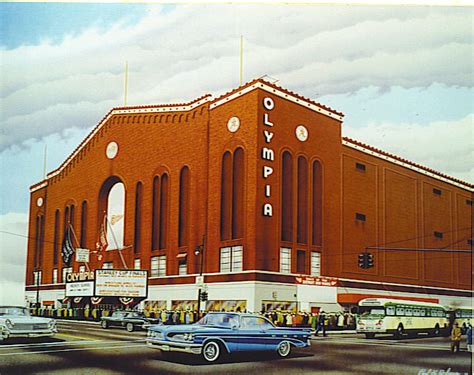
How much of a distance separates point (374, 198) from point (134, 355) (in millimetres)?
11736

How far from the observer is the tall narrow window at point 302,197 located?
25.8 meters

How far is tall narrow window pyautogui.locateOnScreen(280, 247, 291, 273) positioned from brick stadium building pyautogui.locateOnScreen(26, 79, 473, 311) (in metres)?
0.05

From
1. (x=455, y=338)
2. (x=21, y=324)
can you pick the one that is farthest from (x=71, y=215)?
(x=455, y=338)

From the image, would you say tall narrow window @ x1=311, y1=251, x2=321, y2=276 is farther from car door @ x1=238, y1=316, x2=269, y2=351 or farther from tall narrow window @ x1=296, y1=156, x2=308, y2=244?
car door @ x1=238, y1=316, x2=269, y2=351

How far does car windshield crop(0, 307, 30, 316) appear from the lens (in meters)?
21.0

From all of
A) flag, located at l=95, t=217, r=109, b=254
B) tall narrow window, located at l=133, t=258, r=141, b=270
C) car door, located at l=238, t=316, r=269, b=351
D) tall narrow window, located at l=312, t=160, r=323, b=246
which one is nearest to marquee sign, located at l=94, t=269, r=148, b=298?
tall narrow window, located at l=133, t=258, r=141, b=270

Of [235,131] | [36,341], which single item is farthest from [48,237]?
[235,131]

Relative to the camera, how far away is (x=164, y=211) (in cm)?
2541

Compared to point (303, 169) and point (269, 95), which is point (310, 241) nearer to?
point (303, 169)

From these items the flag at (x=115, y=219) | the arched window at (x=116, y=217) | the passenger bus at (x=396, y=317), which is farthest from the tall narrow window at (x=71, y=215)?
the passenger bus at (x=396, y=317)

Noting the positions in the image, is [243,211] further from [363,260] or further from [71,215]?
[71,215]

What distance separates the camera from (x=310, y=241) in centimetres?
2564

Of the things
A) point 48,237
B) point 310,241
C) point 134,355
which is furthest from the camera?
point 310,241

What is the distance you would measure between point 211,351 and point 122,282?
7.07m
